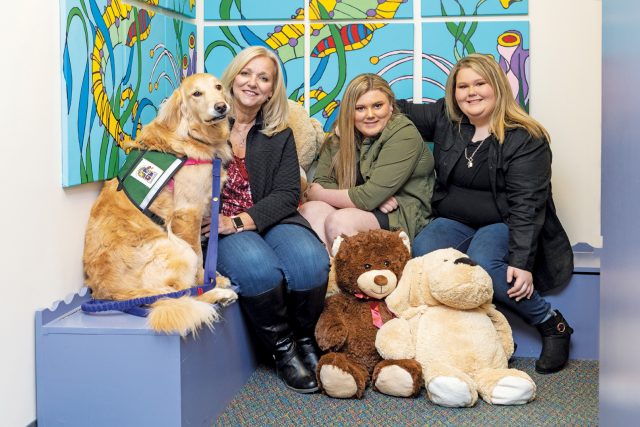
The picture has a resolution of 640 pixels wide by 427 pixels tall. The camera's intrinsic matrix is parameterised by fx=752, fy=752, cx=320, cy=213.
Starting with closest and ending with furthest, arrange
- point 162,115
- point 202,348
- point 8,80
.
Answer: point 8,80 < point 202,348 < point 162,115

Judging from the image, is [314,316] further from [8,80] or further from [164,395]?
[8,80]

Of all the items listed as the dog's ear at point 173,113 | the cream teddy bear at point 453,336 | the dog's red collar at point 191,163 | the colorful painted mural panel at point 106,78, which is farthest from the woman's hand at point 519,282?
the colorful painted mural panel at point 106,78

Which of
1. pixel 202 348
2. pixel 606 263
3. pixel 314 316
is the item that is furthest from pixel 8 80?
pixel 606 263

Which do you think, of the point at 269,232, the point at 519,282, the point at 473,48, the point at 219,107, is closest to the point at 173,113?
the point at 219,107

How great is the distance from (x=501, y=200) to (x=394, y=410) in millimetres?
927

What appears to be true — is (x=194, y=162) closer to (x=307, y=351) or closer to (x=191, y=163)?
(x=191, y=163)

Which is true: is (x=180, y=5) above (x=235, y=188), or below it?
above

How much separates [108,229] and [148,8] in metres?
0.98

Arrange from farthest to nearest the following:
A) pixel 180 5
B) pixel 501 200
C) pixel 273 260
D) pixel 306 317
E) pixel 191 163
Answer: pixel 180 5 → pixel 501 200 → pixel 306 317 → pixel 273 260 → pixel 191 163

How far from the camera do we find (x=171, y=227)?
2.29m

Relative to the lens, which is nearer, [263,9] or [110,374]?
[110,374]

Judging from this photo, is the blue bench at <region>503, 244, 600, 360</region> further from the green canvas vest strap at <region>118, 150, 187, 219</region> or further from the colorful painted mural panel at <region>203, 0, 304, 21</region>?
the colorful painted mural panel at <region>203, 0, 304, 21</region>

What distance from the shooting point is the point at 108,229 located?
2.21 metres

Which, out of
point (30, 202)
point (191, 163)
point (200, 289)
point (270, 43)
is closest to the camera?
point (30, 202)
